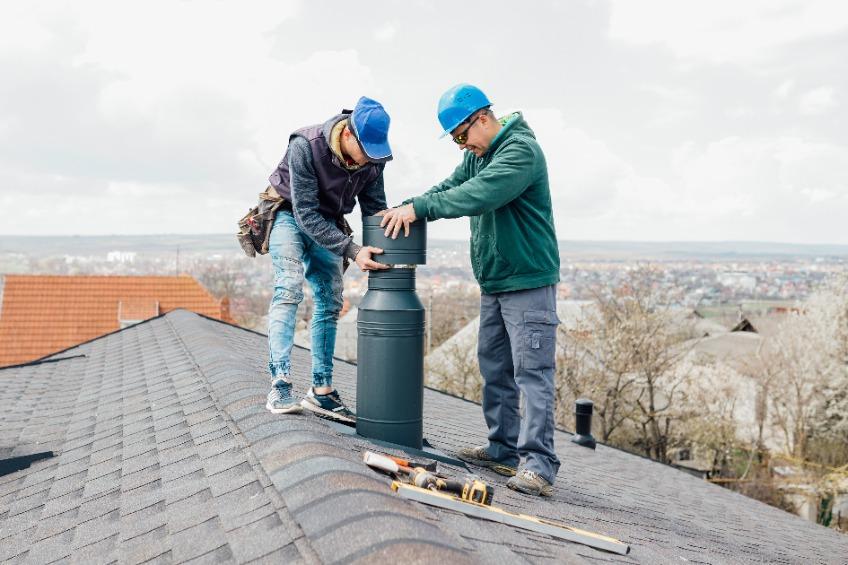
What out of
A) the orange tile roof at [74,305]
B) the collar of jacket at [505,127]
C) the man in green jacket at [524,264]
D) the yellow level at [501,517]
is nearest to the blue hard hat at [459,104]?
the man in green jacket at [524,264]

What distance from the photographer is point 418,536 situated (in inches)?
72.1

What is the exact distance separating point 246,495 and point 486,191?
1.75 meters

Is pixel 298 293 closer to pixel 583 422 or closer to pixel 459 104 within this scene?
pixel 459 104

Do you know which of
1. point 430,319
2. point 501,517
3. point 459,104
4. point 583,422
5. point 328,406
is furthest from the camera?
point 430,319

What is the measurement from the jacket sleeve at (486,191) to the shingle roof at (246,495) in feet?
3.72

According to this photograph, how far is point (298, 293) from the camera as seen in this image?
139 inches

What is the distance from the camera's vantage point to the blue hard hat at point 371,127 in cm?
324

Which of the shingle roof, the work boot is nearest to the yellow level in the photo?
the shingle roof

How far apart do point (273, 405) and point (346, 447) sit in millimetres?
552

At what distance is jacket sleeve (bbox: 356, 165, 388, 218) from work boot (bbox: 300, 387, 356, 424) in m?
1.01

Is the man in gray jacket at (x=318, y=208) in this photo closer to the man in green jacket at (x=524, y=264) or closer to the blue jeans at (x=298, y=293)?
the blue jeans at (x=298, y=293)

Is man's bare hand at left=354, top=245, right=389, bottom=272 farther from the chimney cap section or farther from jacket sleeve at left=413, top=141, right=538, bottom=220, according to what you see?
jacket sleeve at left=413, top=141, right=538, bottom=220

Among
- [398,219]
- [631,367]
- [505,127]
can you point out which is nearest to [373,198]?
[398,219]

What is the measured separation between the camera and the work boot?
11.5ft
